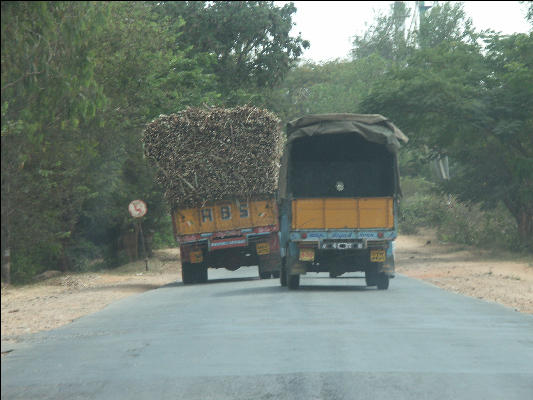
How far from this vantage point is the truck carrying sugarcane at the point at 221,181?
86.0 ft

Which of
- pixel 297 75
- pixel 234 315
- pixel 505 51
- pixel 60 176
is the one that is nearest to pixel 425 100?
pixel 505 51

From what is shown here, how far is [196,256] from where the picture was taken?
26.7 m

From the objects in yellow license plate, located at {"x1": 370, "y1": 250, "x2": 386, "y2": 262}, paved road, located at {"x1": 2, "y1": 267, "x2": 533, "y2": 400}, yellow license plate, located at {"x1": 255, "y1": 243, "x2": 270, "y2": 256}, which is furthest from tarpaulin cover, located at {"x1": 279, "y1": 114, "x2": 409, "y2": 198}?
yellow license plate, located at {"x1": 255, "y1": 243, "x2": 270, "y2": 256}

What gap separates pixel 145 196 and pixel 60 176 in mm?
9975

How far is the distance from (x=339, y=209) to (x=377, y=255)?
1.28 metres

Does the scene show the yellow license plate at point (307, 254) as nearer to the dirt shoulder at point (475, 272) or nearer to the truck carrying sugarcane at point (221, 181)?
the dirt shoulder at point (475, 272)

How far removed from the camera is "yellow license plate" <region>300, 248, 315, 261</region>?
69.8 ft

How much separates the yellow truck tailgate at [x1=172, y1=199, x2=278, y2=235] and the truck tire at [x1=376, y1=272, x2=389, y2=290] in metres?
4.72

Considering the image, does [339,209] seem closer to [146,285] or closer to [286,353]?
[146,285]

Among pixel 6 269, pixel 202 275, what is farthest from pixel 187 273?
pixel 6 269

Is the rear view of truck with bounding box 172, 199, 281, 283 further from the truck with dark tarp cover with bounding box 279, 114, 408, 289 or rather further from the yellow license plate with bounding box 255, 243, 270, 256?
the truck with dark tarp cover with bounding box 279, 114, 408, 289

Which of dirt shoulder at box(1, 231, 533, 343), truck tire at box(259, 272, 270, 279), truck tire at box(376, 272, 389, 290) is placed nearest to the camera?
dirt shoulder at box(1, 231, 533, 343)

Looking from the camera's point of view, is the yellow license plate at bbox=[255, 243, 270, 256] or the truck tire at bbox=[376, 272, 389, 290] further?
the yellow license plate at bbox=[255, 243, 270, 256]

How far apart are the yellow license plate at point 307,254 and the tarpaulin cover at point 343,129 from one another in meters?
1.34
